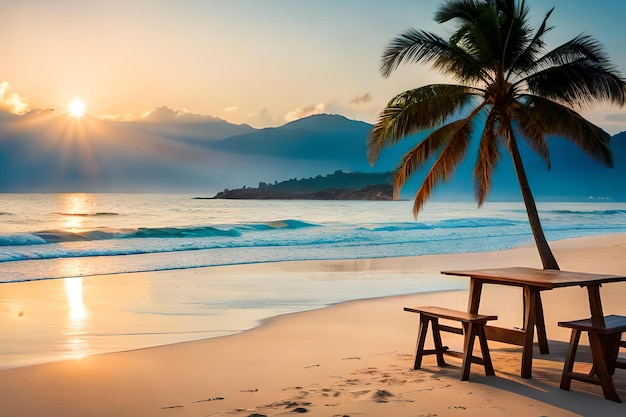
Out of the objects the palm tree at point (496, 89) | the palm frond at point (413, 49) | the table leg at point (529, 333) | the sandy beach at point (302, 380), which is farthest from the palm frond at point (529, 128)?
the table leg at point (529, 333)

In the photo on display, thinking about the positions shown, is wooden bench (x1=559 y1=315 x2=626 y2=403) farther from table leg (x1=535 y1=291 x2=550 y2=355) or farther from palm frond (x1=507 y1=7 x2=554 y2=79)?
palm frond (x1=507 y1=7 x2=554 y2=79)

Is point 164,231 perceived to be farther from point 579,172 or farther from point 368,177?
point 579,172

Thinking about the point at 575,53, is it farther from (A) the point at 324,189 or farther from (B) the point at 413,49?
(A) the point at 324,189

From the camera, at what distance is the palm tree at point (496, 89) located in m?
9.84

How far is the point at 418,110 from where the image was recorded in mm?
10805

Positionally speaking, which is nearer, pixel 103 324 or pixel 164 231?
pixel 103 324

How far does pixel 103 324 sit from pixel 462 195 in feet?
464

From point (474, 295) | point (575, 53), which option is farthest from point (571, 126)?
point (474, 295)

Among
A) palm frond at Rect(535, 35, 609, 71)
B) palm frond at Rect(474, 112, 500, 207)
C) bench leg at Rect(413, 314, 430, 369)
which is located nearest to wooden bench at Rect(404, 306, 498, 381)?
bench leg at Rect(413, 314, 430, 369)

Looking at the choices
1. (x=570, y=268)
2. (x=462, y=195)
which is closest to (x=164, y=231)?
(x=570, y=268)

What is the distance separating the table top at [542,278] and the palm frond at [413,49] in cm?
497

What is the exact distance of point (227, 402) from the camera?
18.6 ft

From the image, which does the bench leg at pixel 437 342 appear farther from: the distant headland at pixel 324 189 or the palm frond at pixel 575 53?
the distant headland at pixel 324 189

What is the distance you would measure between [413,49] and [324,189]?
5031 inches
